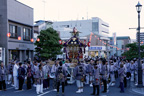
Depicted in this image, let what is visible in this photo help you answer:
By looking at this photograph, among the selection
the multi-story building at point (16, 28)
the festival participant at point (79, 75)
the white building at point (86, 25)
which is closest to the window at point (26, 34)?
the multi-story building at point (16, 28)

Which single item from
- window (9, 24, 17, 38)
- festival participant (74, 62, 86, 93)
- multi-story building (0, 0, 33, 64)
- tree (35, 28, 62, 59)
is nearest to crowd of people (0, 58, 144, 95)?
festival participant (74, 62, 86, 93)

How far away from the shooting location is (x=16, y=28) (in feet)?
87.3

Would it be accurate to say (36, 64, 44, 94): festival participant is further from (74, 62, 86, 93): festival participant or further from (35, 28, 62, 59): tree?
(35, 28, 62, 59): tree

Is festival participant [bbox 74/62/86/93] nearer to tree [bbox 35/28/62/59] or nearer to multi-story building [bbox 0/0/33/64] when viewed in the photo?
multi-story building [bbox 0/0/33/64]

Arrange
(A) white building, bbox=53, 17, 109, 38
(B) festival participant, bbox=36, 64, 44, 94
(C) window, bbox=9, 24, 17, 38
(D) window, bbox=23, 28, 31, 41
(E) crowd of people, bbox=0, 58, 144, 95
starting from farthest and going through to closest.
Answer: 1. (A) white building, bbox=53, 17, 109, 38
2. (D) window, bbox=23, 28, 31, 41
3. (C) window, bbox=9, 24, 17, 38
4. (B) festival participant, bbox=36, 64, 44, 94
5. (E) crowd of people, bbox=0, 58, 144, 95

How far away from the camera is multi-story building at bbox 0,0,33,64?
2417 centimetres

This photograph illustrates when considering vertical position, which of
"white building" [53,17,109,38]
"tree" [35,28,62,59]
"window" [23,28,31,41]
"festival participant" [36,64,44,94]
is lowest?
"festival participant" [36,64,44,94]

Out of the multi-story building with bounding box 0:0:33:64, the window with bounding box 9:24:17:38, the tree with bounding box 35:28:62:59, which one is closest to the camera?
the multi-story building with bounding box 0:0:33:64

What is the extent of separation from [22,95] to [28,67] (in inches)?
103

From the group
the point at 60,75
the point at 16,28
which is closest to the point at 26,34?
the point at 16,28

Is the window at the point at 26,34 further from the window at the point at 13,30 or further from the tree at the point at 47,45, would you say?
the window at the point at 13,30

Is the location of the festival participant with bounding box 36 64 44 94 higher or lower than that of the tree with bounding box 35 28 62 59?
lower

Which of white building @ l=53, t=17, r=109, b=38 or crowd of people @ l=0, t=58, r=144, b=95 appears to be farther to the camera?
white building @ l=53, t=17, r=109, b=38

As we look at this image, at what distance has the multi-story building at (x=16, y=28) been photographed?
79.3 ft
